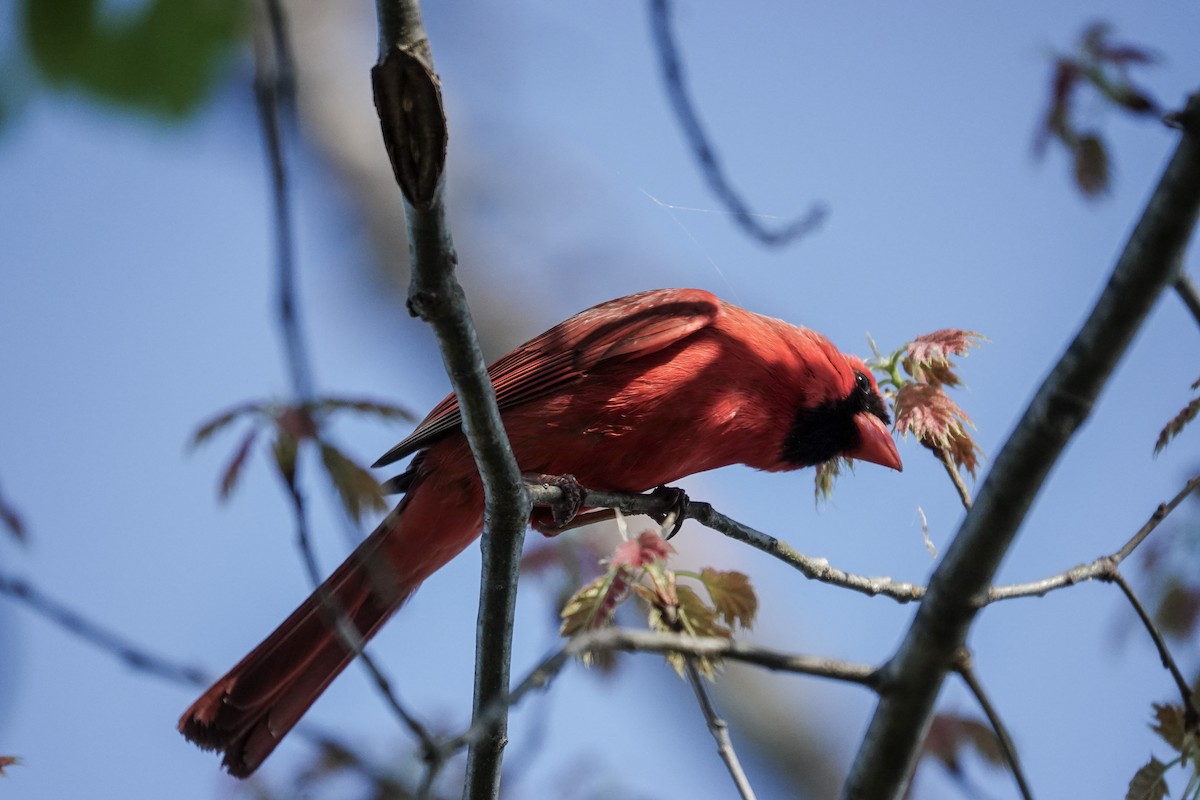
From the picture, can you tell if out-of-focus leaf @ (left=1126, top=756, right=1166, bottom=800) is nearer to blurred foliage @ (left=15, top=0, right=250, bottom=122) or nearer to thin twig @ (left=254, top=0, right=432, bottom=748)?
thin twig @ (left=254, top=0, right=432, bottom=748)

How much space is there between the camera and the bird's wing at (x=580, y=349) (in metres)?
2.98

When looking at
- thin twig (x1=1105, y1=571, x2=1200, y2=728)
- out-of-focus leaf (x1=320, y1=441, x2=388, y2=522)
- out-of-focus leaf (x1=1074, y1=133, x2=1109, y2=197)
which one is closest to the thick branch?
thin twig (x1=1105, y1=571, x2=1200, y2=728)

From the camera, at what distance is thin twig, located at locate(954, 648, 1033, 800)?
5.03 ft

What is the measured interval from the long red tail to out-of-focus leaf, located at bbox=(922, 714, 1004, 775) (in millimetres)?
1228

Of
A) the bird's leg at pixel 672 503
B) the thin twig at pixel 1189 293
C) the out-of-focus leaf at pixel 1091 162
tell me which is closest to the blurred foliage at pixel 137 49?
the thin twig at pixel 1189 293

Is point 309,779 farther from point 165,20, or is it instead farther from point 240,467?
point 165,20

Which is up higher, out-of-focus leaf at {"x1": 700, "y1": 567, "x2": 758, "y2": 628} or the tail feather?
out-of-focus leaf at {"x1": 700, "y1": 567, "x2": 758, "y2": 628}

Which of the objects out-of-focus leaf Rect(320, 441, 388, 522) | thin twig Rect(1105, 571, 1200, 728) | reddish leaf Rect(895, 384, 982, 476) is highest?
reddish leaf Rect(895, 384, 982, 476)

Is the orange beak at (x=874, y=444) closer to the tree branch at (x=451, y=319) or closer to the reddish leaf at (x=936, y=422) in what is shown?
the reddish leaf at (x=936, y=422)

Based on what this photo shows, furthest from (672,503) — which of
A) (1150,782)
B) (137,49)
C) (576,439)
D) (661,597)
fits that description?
(137,49)

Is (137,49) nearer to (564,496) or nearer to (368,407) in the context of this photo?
(368,407)

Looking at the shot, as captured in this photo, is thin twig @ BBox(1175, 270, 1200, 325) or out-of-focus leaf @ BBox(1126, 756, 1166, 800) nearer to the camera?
thin twig @ BBox(1175, 270, 1200, 325)

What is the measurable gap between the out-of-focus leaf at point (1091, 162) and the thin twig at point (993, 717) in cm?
137

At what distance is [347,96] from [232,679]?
10.3 feet
